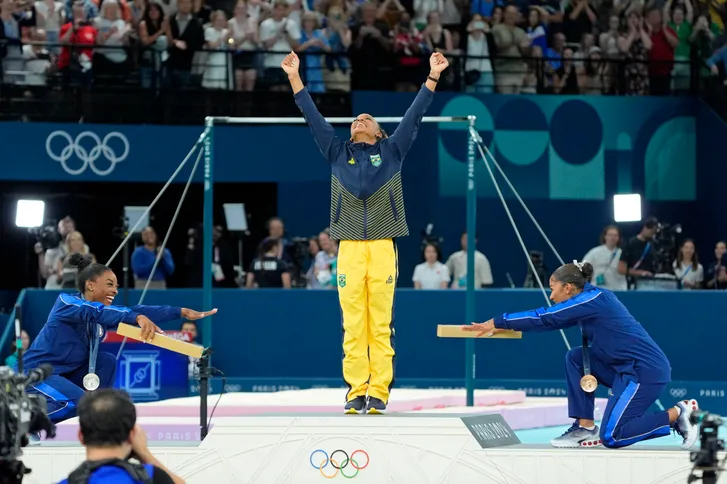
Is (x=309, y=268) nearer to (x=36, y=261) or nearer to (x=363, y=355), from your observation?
(x=36, y=261)

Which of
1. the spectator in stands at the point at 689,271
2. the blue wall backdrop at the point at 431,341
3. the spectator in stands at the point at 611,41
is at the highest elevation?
the spectator in stands at the point at 611,41

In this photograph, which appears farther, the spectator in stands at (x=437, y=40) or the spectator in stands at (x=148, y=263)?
the spectator in stands at (x=437, y=40)

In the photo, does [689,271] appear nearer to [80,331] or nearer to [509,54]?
[509,54]

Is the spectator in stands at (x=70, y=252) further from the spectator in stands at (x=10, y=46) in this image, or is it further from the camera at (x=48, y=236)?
the spectator in stands at (x=10, y=46)

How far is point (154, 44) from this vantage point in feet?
52.1

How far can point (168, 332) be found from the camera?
47.6ft

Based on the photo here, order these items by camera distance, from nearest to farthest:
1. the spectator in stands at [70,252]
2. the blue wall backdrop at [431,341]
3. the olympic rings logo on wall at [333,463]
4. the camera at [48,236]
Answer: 1. the olympic rings logo on wall at [333,463]
2. the spectator in stands at [70,252]
3. the blue wall backdrop at [431,341]
4. the camera at [48,236]

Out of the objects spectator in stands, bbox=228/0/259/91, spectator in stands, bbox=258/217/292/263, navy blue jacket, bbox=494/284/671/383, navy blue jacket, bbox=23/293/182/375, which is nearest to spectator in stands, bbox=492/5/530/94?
spectator in stands, bbox=228/0/259/91

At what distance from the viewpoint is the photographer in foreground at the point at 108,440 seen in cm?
466

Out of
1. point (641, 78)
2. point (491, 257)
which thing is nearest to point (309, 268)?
point (491, 257)

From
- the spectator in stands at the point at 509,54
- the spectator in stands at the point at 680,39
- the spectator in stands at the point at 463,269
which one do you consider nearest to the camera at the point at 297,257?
the spectator in stands at the point at 463,269

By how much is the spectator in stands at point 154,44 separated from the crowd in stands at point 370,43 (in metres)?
0.01

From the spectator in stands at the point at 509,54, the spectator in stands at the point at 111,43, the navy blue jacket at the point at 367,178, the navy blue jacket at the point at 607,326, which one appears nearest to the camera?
the navy blue jacket at the point at 607,326

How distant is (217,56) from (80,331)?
26.5 feet
